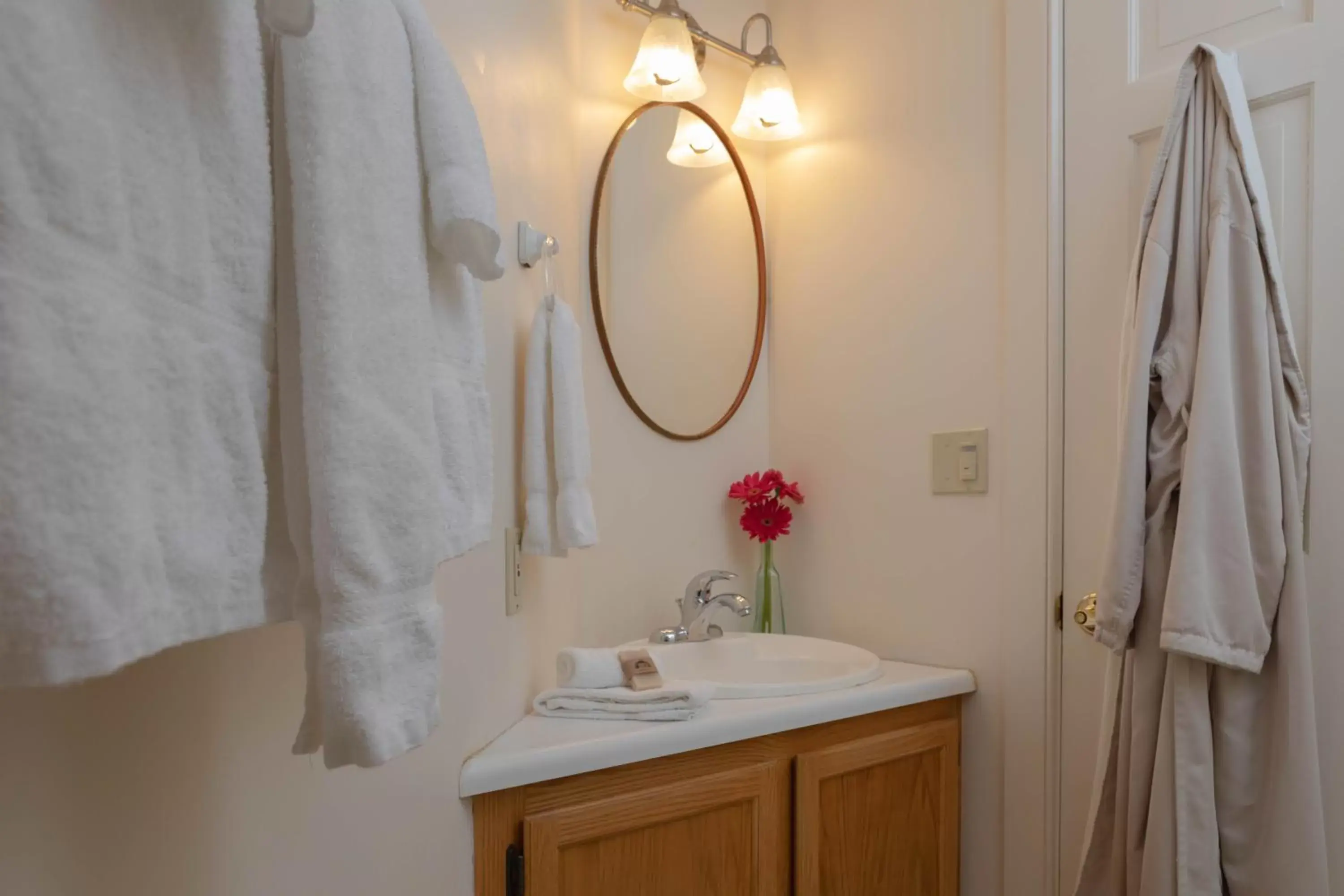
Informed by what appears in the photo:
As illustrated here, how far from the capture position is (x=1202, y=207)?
1.28 metres

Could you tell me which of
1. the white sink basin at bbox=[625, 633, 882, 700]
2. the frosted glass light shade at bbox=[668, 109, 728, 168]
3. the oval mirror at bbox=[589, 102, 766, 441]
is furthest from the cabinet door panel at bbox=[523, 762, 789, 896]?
the frosted glass light shade at bbox=[668, 109, 728, 168]

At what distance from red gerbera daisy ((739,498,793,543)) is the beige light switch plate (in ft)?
1.10

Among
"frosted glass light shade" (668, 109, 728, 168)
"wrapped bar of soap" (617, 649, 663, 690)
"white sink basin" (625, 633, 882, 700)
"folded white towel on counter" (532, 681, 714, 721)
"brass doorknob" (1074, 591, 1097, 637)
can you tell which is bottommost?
"white sink basin" (625, 633, 882, 700)

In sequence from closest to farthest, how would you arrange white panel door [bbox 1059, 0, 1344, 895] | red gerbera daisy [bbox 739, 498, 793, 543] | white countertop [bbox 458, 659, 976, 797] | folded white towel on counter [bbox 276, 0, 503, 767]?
1. folded white towel on counter [bbox 276, 0, 503, 767]
2. white countertop [bbox 458, 659, 976, 797]
3. white panel door [bbox 1059, 0, 1344, 895]
4. red gerbera daisy [bbox 739, 498, 793, 543]

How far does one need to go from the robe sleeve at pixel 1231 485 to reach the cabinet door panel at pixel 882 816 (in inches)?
19.4

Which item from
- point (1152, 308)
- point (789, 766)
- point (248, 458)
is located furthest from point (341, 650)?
point (1152, 308)

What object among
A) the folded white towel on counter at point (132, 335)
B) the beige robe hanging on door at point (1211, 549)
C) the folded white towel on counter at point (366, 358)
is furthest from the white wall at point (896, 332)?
the folded white towel on counter at point (132, 335)

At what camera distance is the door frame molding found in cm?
153

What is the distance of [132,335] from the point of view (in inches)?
14.3

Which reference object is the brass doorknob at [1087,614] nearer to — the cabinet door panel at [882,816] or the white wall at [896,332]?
the white wall at [896,332]

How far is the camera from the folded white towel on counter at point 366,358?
1.53 feet

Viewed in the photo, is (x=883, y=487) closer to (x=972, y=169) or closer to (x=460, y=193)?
(x=972, y=169)

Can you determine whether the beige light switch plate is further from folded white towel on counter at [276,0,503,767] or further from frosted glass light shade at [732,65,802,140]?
folded white towel on counter at [276,0,503,767]

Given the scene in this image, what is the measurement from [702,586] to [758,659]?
0.18 meters
